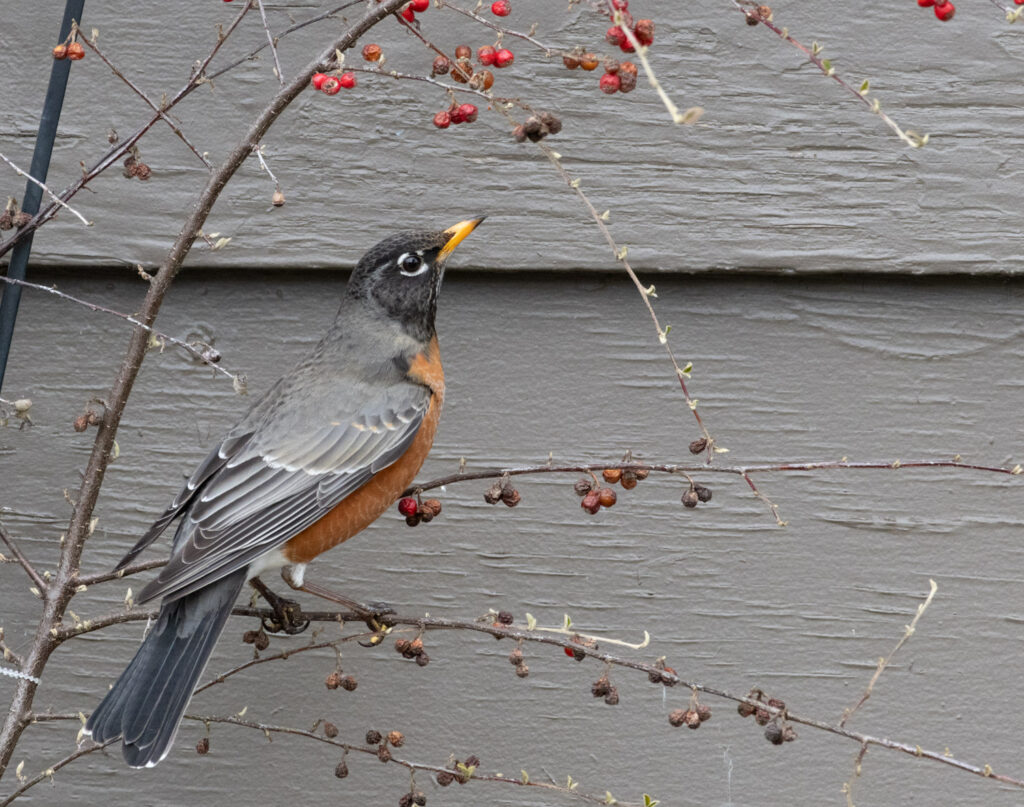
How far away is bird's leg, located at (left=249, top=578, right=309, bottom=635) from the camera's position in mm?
1950

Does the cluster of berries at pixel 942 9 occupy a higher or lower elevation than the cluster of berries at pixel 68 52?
higher

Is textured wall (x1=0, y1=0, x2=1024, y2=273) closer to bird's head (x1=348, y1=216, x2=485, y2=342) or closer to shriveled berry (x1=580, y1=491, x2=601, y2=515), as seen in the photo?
bird's head (x1=348, y1=216, x2=485, y2=342)

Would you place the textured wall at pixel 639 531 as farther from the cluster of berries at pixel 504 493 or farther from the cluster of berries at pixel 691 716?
the cluster of berries at pixel 691 716

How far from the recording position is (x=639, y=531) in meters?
2.18

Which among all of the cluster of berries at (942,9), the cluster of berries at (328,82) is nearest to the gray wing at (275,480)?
the cluster of berries at (328,82)

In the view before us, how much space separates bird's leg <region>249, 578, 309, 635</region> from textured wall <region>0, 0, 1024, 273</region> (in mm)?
602

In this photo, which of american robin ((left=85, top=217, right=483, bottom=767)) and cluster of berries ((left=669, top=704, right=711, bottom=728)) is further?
american robin ((left=85, top=217, right=483, bottom=767))

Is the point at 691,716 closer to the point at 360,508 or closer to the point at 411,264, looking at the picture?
the point at 360,508

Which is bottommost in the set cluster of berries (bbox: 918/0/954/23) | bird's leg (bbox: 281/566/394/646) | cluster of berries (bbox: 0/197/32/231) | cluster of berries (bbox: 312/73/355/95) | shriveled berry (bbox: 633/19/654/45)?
bird's leg (bbox: 281/566/394/646)

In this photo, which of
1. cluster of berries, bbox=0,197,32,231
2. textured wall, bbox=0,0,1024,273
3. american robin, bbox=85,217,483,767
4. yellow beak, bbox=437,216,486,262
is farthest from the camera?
textured wall, bbox=0,0,1024,273

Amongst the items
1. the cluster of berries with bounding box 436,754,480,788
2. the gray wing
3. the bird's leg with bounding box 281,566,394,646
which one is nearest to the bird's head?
the gray wing

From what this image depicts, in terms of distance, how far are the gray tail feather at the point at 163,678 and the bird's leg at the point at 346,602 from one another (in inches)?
5.1

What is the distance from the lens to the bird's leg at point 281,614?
6.40 feet

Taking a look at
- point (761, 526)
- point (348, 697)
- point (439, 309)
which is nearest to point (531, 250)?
point (439, 309)
